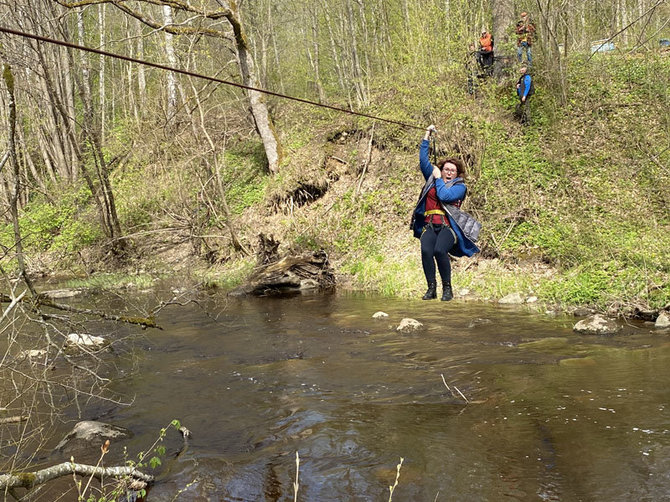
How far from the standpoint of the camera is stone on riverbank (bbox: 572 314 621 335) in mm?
9261

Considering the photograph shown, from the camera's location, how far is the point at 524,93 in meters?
15.4

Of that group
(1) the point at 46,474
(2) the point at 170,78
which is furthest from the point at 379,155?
(1) the point at 46,474

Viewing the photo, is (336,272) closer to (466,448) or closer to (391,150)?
(391,150)

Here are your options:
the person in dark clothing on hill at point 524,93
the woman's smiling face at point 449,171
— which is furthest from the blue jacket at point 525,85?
the woman's smiling face at point 449,171

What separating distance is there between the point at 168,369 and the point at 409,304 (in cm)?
528

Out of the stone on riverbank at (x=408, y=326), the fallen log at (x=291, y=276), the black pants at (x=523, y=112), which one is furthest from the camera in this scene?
the black pants at (x=523, y=112)

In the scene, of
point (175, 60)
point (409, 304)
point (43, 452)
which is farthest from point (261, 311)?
point (175, 60)

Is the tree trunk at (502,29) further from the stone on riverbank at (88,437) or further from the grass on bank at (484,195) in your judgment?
the stone on riverbank at (88,437)

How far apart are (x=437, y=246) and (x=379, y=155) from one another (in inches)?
412

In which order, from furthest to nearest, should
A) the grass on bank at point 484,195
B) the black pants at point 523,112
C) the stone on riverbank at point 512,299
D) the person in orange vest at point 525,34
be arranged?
the black pants at point 523,112 < the person in orange vest at point 525,34 < the grass on bank at point 484,195 < the stone on riverbank at point 512,299

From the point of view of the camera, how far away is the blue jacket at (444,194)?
7.29 meters

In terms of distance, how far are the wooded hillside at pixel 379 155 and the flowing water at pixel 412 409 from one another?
2518mm

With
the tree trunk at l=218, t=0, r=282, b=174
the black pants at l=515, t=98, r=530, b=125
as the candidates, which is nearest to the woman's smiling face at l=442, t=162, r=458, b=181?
the black pants at l=515, t=98, r=530, b=125

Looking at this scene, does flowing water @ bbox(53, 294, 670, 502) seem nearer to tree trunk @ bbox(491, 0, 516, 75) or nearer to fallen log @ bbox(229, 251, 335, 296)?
fallen log @ bbox(229, 251, 335, 296)
